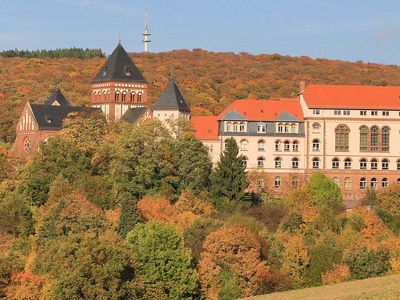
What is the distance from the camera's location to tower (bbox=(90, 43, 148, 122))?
351ft

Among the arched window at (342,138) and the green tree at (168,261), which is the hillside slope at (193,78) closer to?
the arched window at (342,138)

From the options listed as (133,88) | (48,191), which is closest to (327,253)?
(48,191)

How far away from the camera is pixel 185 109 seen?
3730 inches

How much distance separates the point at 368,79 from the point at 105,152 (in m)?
101

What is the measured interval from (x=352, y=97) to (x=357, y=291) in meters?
43.8

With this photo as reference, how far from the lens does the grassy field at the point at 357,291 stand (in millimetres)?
48750

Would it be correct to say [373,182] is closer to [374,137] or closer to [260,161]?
[374,137]

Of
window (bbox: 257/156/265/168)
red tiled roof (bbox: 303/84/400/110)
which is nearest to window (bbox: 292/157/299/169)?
window (bbox: 257/156/265/168)

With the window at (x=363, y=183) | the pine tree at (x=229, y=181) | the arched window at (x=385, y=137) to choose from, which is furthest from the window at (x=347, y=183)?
the pine tree at (x=229, y=181)

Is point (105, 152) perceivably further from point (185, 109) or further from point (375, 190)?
point (375, 190)

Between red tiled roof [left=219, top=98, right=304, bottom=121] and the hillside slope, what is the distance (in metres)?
29.7

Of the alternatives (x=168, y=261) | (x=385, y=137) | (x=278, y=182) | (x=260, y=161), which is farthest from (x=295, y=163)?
(x=168, y=261)

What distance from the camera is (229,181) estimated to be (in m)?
78.4

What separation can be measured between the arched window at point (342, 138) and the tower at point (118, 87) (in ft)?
74.5
